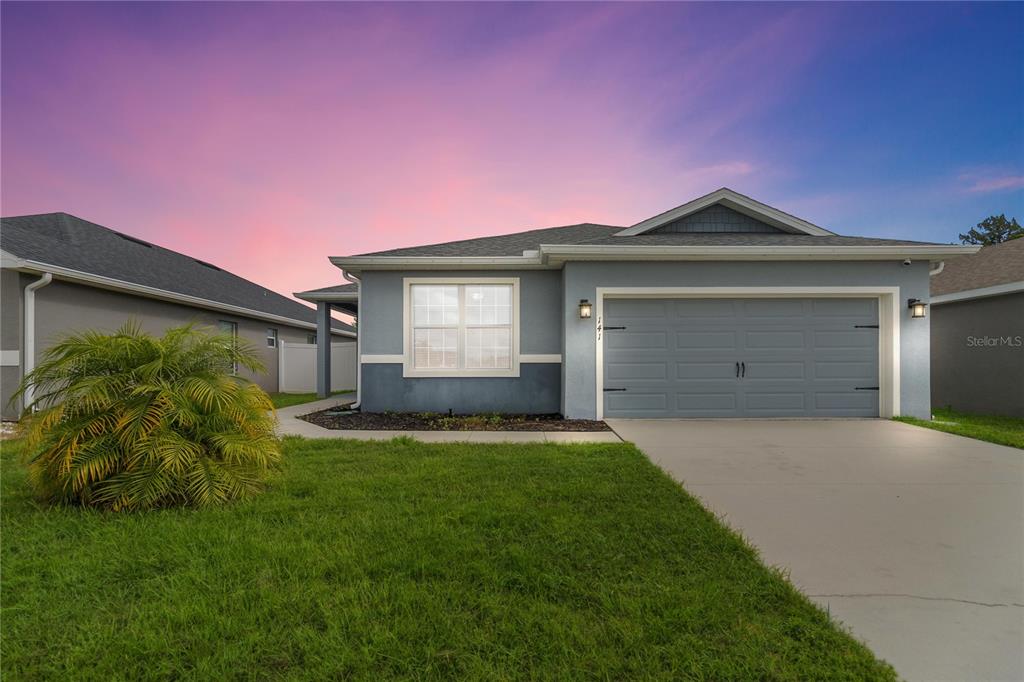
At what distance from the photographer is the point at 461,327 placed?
25.9 ft

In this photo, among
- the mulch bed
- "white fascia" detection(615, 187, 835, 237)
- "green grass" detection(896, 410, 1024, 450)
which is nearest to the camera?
"green grass" detection(896, 410, 1024, 450)

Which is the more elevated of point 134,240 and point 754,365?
point 134,240

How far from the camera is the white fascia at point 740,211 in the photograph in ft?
27.1

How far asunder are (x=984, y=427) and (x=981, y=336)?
11.5ft

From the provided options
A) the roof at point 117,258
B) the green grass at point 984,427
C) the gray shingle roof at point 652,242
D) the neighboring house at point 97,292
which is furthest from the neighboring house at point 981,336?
the roof at point 117,258

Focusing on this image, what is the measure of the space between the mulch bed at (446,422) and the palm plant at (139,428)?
332 cm

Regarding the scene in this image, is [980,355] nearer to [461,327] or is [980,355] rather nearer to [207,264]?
[461,327]

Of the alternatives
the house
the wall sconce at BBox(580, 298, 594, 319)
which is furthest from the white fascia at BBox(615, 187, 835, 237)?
the wall sconce at BBox(580, 298, 594, 319)

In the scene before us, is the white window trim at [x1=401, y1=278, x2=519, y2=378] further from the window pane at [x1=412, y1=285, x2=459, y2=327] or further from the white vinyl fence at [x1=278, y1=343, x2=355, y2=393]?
the white vinyl fence at [x1=278, y1=343, x2=355, y2=393]

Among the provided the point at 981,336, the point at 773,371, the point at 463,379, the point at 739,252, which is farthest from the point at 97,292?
the point at 981,336

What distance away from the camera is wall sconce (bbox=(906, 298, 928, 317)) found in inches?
275

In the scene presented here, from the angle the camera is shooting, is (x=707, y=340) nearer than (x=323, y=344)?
Yes

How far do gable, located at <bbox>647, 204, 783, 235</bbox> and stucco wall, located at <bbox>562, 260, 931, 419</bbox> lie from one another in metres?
1.77

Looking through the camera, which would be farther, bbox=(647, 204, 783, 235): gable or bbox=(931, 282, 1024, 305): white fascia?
bbox=(647, 204, 783, 235): gable
